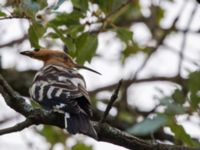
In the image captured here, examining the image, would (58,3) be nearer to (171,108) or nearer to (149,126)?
(171,108)

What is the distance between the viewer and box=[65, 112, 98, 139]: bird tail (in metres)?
2.85

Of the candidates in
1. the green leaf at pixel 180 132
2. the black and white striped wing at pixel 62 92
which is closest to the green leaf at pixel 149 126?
the green leaf at pixel 180 132

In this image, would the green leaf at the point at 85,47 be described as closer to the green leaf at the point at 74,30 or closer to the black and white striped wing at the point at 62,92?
the green leaf at the point at 74,30

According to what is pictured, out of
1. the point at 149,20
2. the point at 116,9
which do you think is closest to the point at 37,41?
the point at 116,9

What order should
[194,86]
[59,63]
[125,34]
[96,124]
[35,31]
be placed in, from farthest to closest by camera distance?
[59,63] < [125,34] < [35,31] < [96,124] < [194,86]

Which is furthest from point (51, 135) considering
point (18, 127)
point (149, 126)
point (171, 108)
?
point (149, 126)

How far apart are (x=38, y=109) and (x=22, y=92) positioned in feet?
7.20

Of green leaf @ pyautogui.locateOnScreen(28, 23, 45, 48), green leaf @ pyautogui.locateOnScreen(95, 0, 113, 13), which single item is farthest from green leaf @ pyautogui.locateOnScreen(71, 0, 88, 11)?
green leaf @ pyautogui.locateOnScreen(28, 23, 45, 48)

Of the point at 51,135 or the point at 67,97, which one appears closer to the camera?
the point at 67,97

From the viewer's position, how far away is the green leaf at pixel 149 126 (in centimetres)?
208

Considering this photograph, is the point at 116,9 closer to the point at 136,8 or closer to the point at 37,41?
the point at 37,41

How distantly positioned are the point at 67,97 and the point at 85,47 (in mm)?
338

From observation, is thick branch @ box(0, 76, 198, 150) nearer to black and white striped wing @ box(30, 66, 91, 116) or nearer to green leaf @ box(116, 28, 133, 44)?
black and white striped wing @ box(30, 66, 91, 116)

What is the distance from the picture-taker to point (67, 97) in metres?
3.23
